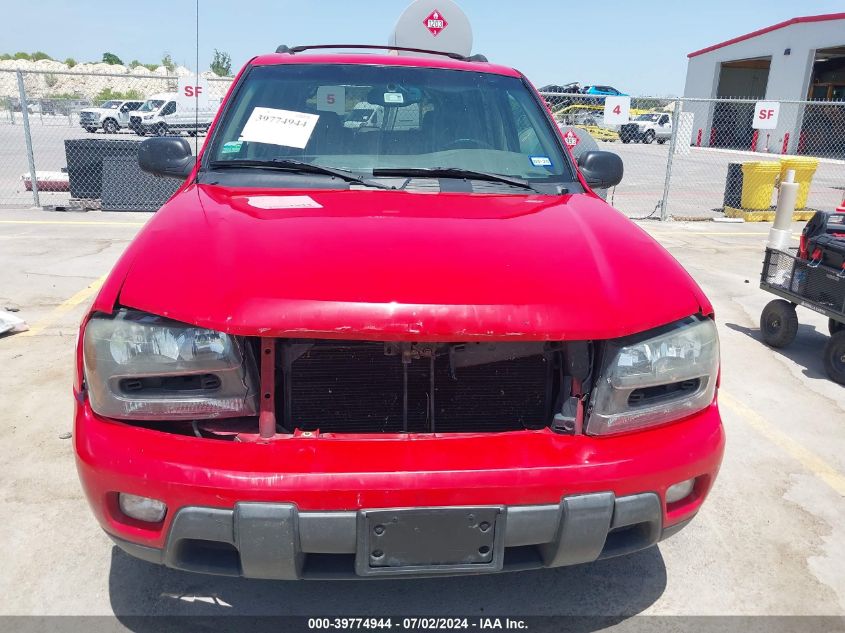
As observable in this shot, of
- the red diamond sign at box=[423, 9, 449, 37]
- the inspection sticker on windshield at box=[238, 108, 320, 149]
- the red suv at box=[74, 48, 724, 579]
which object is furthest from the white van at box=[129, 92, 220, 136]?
the red suv at box=[74, 48, 724, 579]

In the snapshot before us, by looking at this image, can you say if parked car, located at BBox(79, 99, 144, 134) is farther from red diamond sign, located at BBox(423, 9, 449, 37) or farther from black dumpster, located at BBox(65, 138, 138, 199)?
red diamond sign, located at BBox(423, 9, 449, 37)

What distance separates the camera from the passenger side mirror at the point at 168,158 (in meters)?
3.09

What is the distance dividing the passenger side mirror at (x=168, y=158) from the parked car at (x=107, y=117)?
93.5 ft

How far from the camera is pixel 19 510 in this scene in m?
2.76

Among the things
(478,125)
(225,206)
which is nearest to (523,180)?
(478,125)

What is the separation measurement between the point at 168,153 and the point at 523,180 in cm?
164

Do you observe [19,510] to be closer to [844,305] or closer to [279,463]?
[279,463]

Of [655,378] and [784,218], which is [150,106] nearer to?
[784,218]

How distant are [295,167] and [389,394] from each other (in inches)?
46.1

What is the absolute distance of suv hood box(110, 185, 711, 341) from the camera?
1706mm

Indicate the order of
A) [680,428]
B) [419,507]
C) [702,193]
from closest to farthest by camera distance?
[419,507] < [680,428] < [702,193]

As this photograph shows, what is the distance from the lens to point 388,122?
3035mm

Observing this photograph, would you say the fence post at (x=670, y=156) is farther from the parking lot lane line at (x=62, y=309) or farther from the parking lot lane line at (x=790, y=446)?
the parking lot lane line at (x=62, y=309)

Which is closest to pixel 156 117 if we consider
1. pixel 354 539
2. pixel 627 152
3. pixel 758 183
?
pixel 627 152
